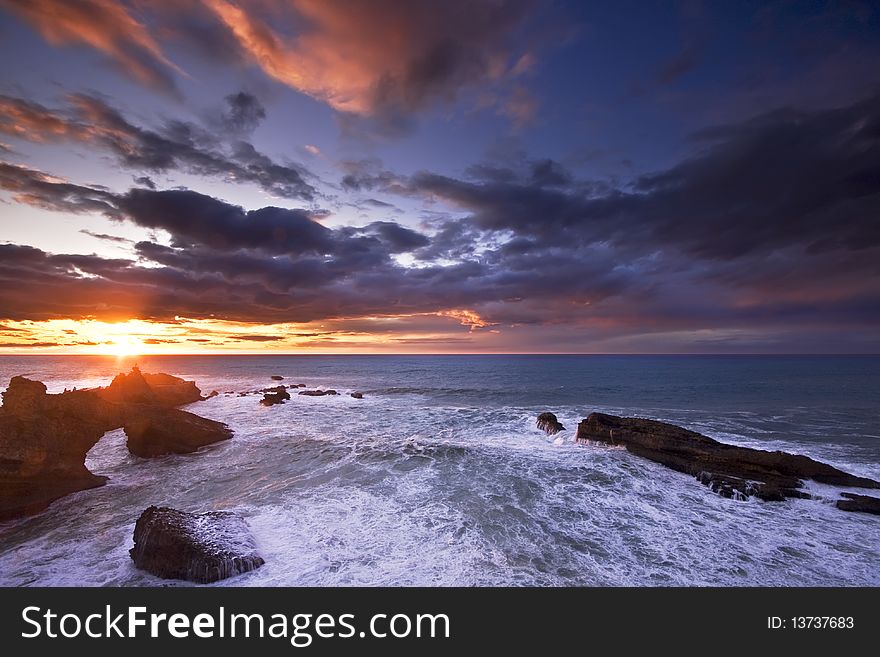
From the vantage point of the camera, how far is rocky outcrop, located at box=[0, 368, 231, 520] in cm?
1405

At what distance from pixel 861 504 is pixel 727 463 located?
462cm

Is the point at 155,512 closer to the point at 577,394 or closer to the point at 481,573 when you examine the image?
the point at 481,573

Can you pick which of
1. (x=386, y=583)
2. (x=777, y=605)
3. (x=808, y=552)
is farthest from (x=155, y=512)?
(x=808, y=552)

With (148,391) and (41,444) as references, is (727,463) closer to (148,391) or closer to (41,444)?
(41,444)

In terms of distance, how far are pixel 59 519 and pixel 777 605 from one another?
23.6m

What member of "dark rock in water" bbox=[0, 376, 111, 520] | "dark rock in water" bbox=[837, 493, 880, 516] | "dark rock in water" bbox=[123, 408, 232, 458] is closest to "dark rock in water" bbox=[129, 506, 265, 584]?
"dark rock in water" bbox=[0, 376, 111, 520]

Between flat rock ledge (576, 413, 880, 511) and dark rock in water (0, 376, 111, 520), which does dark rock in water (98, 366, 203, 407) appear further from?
flat rock ledge (576, 413, 880, 511)

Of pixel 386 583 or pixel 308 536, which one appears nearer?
pixel 386 583

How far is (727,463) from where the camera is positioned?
60.0 feet

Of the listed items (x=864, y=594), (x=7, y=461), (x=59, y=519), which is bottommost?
(x=59, y=519)

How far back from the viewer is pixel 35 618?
271 inches

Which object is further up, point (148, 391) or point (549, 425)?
point (148, 391)

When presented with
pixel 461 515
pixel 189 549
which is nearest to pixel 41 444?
pixel 189 549

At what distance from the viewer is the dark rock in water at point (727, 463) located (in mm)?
16062
